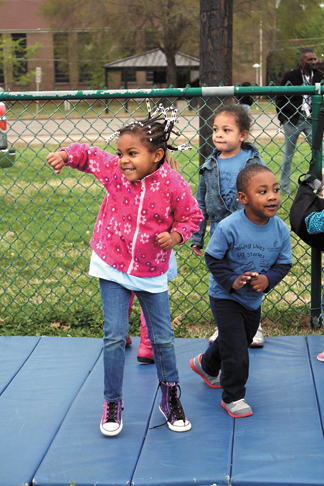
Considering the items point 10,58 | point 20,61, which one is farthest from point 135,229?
point 20,61

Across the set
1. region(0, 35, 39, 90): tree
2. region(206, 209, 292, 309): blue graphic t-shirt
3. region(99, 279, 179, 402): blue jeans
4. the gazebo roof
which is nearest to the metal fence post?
region(206, 209, 292, 309): blue graphic t-shirt

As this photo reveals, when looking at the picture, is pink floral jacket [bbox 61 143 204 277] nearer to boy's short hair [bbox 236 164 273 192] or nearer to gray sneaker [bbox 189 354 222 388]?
boy's short hair [bbox 236 164 273 192]

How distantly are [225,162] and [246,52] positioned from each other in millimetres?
18256

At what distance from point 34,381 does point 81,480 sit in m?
0.94

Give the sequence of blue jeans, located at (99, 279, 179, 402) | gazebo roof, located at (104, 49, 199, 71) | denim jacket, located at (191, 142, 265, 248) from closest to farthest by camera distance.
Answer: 1. blue jeans, located at (99, 279, 179, 402)
2. denim jacket, located at (191, 142, 265, 248)
3. gazebo roof, located at (104, 49, 199, 71)

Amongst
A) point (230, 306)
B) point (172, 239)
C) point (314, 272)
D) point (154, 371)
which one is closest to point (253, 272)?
point (230, 306)

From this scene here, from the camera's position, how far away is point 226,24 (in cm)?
527

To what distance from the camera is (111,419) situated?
2568mm

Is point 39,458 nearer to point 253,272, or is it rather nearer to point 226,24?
point 253,272

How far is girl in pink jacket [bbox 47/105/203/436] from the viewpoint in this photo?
241cm

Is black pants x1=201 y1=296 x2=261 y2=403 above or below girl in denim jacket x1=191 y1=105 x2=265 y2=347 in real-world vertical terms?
below

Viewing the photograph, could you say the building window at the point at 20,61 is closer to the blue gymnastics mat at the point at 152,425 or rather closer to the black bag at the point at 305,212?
the blue gymnastics mat at the point at 152,425

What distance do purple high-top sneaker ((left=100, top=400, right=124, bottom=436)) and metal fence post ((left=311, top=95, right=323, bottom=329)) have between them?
5.41 feet

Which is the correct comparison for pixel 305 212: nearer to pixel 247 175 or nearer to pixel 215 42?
pixel 247 175
